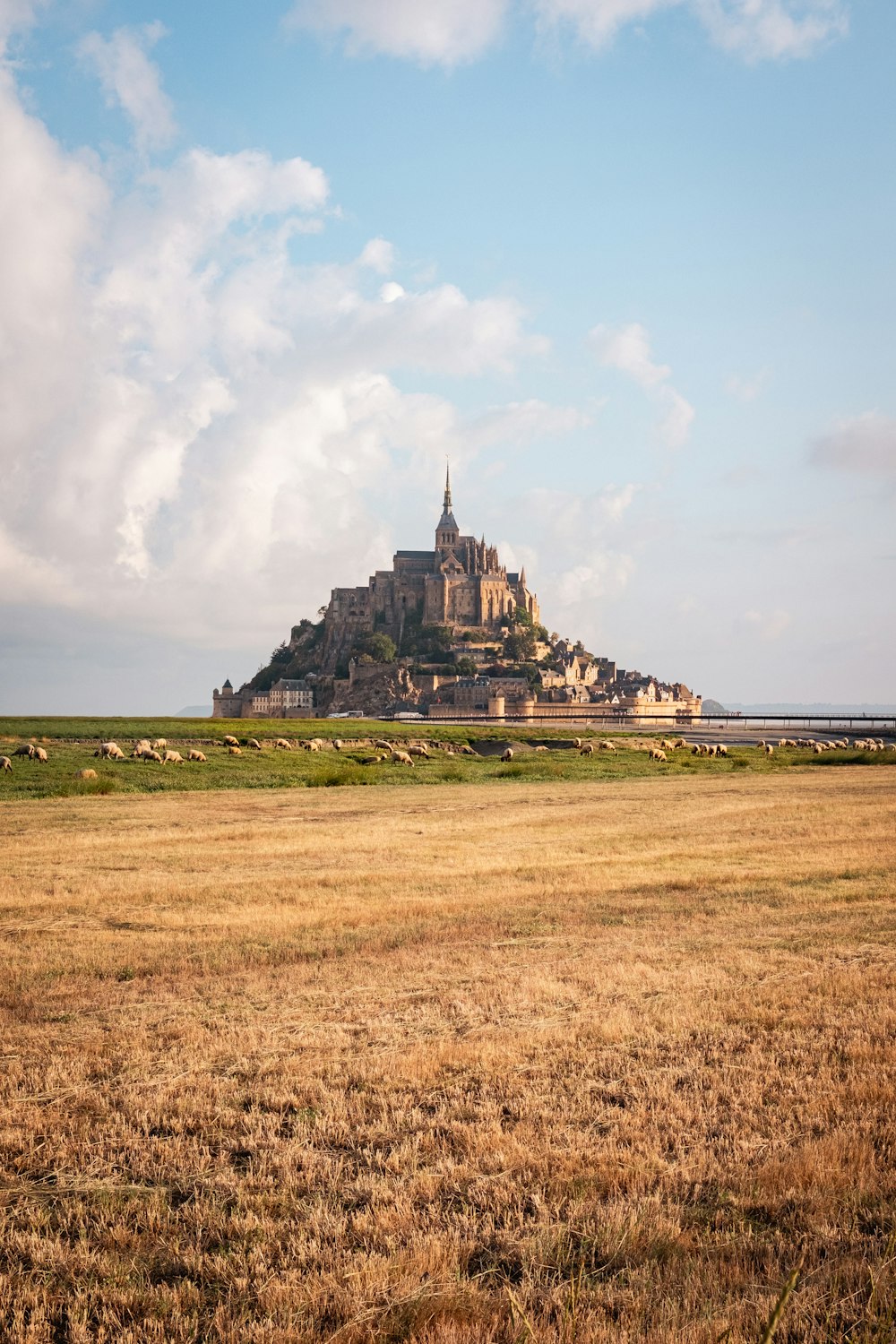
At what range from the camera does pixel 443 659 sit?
155 metres

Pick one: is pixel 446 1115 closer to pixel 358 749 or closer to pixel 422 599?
pixel 358 749

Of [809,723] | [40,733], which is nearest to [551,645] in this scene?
[809,723]

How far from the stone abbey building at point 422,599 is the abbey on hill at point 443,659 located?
0.16m

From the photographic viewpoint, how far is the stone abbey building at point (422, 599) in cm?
16350

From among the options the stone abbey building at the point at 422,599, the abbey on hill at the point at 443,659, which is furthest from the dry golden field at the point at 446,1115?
the stone abbey building at the point at 422,599

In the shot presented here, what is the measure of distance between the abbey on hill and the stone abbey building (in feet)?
0.52

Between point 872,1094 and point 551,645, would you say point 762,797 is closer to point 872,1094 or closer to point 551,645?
point 872,1094

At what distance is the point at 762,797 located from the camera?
25281mm

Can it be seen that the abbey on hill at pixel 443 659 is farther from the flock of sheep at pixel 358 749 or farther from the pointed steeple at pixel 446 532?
the flock of sheep at pixel 358 749

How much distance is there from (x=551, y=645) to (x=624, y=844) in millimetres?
159589

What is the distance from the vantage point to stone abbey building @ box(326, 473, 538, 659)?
16350 centimetres

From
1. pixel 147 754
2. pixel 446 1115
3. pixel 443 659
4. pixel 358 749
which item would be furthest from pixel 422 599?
pixel 446 1115

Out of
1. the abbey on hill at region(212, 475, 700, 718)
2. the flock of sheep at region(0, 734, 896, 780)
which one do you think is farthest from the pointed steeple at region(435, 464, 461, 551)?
the flock of sheep at region(0, 734, 896, 780)

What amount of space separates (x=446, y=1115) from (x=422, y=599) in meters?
162
